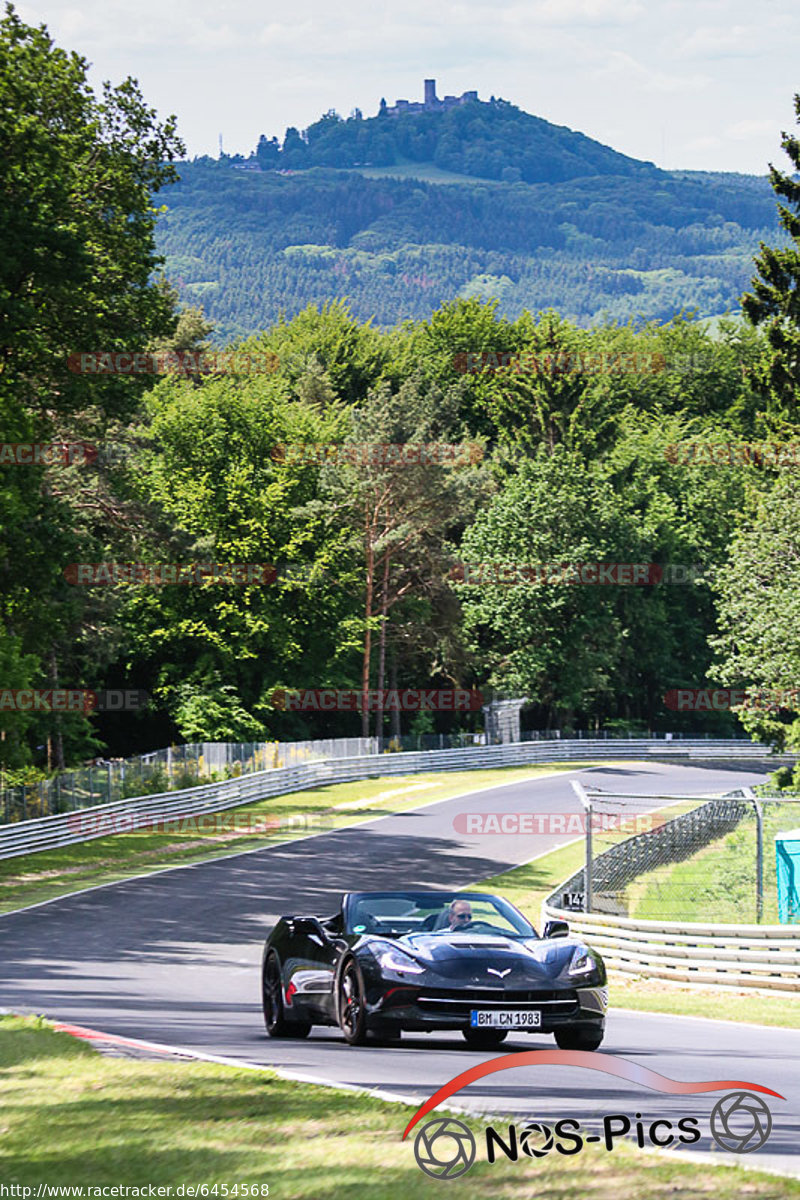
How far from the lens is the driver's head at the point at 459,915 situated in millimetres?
11742

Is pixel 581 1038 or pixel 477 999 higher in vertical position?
pixel 477 999

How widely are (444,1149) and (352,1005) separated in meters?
4.51

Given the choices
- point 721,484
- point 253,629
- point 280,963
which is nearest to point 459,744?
point 253,629

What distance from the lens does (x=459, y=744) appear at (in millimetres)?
70688

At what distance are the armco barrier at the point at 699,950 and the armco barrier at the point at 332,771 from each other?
18.6 meters

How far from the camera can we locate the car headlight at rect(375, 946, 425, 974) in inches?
424

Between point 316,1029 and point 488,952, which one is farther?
point 316,1029

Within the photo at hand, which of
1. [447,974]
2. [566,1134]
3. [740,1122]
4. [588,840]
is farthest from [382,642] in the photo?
[566,1134]

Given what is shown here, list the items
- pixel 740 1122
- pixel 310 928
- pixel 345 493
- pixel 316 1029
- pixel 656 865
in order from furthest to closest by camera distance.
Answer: pixel 345 493 < pixel 656 865 < pixel 316 1029 < pixel 310 928 < pixel 740 1122

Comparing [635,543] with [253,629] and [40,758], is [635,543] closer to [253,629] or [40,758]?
A: [253,629]

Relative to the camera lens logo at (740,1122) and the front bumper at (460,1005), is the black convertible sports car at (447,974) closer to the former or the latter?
the front bumper at (460,1005)

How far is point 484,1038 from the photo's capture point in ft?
37.6

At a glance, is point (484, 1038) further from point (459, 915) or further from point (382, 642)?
point (382, 642)

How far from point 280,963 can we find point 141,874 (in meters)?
21.9
